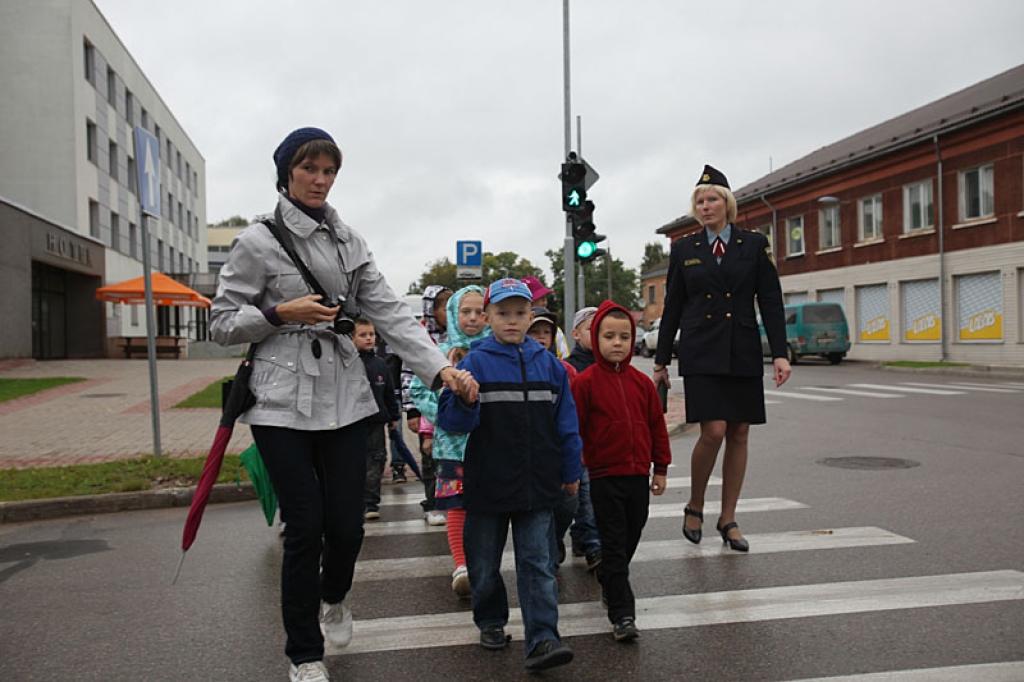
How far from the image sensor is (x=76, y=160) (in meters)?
33.0

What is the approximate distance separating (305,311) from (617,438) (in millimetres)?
1577

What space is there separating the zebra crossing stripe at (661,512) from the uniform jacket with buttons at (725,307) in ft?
5.48

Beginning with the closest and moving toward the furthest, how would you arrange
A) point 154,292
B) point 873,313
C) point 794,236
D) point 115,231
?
1. point 154,292
2. point 873,313
3. point 115,231
4. point 794,236

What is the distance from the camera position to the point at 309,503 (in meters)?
3.35

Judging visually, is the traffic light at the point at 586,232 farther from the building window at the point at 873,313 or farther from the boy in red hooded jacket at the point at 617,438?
the building window at the point at 873,313

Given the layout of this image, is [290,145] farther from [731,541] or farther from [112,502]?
[112,502]

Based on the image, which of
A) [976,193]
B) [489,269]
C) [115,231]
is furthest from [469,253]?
[489,269]

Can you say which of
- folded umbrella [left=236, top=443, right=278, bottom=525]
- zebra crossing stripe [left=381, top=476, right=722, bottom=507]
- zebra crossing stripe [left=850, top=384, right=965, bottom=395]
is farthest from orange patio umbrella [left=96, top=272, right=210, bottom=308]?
folded umbrella [left=236, top=443, right=278, bottom=525]

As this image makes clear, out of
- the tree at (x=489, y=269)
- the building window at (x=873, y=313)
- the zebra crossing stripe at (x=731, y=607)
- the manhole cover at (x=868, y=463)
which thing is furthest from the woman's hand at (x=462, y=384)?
the tree at (x=489, y=269)

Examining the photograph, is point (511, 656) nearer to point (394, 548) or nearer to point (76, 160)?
point (394, 548)

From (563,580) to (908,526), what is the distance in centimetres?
250

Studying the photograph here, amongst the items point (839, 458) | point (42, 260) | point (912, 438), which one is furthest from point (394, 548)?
point (42, 260)

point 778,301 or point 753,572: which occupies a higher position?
point 778,301

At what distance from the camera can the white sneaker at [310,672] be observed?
3297 millimetres
